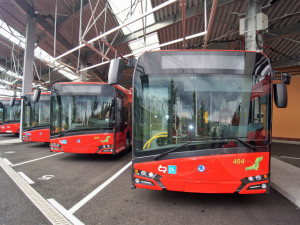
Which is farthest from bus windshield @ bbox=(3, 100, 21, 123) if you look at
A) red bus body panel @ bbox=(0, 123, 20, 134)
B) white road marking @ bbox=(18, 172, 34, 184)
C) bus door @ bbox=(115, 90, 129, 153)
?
white road marking @ bbox=(18, 172, 34, 184)

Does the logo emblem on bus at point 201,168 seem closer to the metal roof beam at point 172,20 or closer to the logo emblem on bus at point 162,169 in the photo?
the logo emblem on bus at point 162,169

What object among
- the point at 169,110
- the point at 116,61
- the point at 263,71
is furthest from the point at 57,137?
the point at 263,71

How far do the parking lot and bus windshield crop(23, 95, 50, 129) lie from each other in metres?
5.95

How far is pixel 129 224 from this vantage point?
3.03 m

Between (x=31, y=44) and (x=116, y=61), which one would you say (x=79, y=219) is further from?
(x=31, y=44)

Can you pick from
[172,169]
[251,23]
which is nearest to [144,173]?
[172,169]

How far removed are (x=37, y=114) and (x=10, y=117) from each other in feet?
23.6

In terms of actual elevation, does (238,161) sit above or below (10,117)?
below

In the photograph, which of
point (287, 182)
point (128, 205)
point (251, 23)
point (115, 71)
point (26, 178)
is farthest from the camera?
point (251, 23)

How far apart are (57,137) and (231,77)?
242 inches

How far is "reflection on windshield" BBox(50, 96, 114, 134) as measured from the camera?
23.5ft

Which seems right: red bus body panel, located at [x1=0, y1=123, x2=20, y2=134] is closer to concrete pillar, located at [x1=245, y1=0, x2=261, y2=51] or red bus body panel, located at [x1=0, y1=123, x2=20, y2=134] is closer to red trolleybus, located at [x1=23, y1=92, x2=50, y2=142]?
red trolleybus, located at [x1=23, y1=92, x2=50, y2=142]

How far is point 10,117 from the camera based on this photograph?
1639 centimetres

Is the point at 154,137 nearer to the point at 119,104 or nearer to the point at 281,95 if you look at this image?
the point at 281,95
